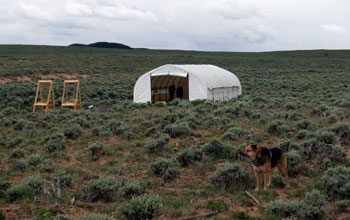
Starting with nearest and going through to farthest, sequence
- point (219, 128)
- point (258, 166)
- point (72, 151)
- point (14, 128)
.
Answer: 1. point (258, 166)
2. point (72, 151)
3. point (219, 128)
4. point (14, 128)

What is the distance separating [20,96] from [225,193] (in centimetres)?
2012

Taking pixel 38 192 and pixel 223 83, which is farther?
pixel 223 83

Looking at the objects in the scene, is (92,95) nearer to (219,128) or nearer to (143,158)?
(219,128)

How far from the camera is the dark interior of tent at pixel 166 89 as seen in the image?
24438 millimetres

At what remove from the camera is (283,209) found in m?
5.83

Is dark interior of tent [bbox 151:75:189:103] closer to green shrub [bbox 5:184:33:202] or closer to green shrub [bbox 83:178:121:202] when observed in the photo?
green shrub [bbox 83:178:121:202]

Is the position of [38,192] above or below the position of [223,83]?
below

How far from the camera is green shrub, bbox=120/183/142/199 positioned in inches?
276

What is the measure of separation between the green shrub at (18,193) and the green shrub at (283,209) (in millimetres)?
4628

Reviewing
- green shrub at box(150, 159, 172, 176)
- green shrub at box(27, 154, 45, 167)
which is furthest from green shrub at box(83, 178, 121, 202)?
green shrub at box(27, 154, 45, 167)

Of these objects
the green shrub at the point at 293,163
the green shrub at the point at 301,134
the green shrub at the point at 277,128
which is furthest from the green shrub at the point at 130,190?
the green shrub at the point at 277,128

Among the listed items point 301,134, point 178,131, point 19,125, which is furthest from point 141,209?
point 19,125

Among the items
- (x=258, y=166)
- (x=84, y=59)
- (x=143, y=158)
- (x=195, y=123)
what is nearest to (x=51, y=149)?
(x=143, y=158)

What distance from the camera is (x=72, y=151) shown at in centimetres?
1091
